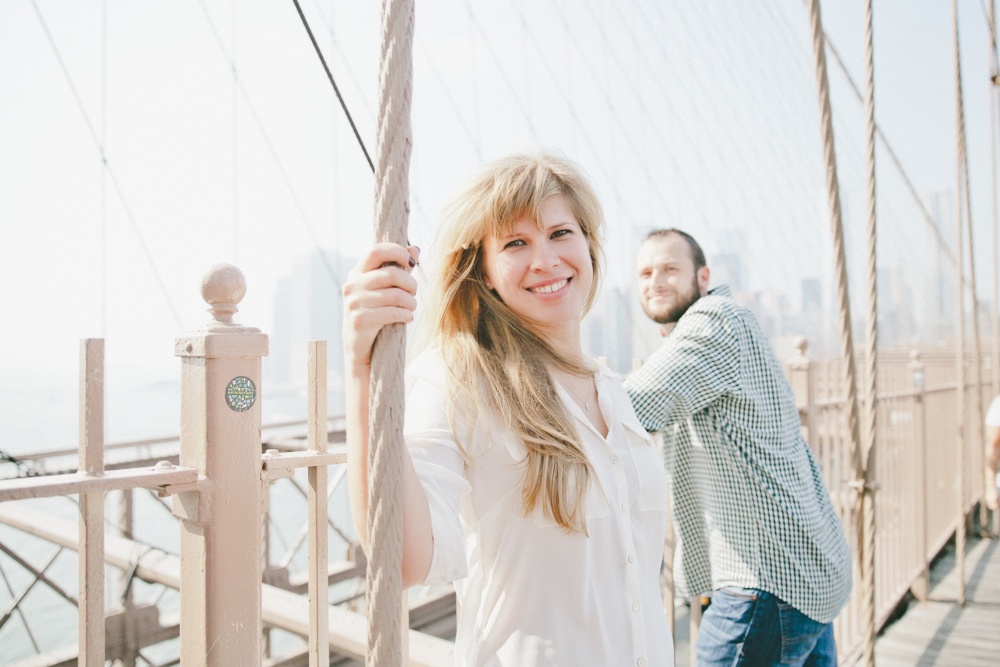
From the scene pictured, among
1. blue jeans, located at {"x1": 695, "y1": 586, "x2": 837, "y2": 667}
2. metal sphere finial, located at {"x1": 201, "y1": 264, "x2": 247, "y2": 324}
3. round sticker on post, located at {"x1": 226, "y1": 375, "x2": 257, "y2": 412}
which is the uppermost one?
metal sphere finial, located at {"x1": 201, "y1": 264, "x2": 247, "y2": 324}

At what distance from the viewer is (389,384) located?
1.51ft

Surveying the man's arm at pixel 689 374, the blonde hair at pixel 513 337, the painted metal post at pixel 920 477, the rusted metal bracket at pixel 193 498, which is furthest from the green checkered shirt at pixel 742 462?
the painted metal post at pixel 920 477

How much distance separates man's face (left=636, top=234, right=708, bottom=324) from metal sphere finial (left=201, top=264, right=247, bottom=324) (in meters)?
0.92

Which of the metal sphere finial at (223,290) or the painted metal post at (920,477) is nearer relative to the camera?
the metal sphere finial at (223,290)

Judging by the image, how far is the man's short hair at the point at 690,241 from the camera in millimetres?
1431

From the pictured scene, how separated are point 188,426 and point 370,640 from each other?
551mm

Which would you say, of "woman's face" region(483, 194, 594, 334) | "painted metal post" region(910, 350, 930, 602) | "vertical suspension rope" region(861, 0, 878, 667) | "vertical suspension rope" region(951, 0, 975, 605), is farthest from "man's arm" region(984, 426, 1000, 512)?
"woman's face" region(483, 194, 594, 334)

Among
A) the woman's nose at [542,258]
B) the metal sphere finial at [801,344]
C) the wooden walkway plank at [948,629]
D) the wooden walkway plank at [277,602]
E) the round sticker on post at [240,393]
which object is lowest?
the wooden walkway plank at [948,629]

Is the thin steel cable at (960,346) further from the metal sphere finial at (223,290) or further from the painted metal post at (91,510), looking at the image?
the painted metal post at (91,510)

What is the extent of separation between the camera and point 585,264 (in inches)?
39.4

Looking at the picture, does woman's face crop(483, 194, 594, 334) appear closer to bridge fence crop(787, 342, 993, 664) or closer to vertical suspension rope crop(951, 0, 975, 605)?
bridge fence crop(787, 342, 993, 664)

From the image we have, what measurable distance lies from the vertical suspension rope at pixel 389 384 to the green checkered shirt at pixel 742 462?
29.6 inches

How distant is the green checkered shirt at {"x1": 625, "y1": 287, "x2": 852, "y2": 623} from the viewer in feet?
3.76

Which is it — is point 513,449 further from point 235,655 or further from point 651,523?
point 235,655
